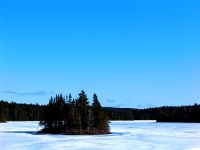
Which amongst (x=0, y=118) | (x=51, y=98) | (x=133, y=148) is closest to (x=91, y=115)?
(x=51, y=98)

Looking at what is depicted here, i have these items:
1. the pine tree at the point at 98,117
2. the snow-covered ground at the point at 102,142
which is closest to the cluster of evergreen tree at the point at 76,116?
the pine tree at the point at 98,117

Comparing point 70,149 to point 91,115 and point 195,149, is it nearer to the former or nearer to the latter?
point 195,149

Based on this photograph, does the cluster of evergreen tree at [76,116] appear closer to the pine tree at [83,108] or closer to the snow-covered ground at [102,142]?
the pine tree at [83,108]

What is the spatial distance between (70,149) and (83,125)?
51.7 meters

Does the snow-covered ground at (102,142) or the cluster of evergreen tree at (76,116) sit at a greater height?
the cluster of evergreen tree at (76,116)

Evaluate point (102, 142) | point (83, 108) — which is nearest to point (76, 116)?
point (83, 108)

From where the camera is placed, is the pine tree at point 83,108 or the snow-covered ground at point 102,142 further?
the pine tree at point 83,108

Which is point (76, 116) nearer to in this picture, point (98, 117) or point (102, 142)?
point (98, 117)

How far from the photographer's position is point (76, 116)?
354 ft

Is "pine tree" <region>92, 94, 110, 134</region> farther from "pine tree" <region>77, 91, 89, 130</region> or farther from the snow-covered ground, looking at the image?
the snow-covered ground

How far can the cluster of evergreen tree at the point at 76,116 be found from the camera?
10812 centimetres

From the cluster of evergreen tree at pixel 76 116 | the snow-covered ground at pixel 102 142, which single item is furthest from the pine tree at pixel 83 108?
→ the snow-covered ground at pixel 102 142

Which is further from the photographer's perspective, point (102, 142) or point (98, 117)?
point (98, 117)

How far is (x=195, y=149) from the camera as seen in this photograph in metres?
59.9
